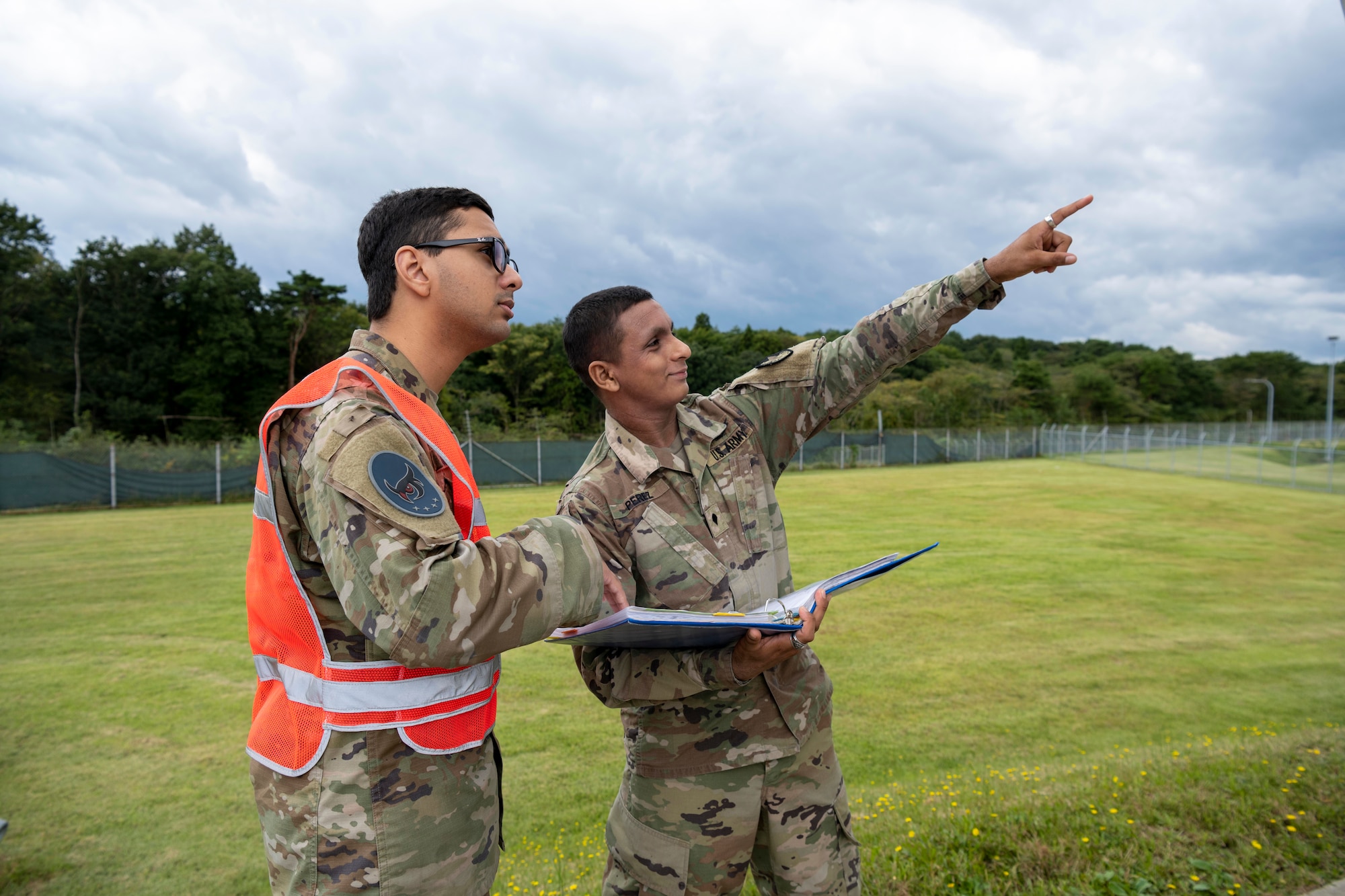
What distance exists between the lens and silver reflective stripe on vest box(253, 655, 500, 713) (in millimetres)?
1419

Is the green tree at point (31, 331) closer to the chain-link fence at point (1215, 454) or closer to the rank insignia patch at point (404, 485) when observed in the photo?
the rank insignia patch at point (404, 485)

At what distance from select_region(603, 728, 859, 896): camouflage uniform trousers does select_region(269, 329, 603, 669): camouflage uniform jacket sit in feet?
3.16

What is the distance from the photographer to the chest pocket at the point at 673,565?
2092 mm

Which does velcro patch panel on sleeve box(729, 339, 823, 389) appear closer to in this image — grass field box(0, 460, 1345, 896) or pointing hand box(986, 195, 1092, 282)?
pointing hand box(986, 195, 1092, 282)

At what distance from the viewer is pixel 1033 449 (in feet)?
136

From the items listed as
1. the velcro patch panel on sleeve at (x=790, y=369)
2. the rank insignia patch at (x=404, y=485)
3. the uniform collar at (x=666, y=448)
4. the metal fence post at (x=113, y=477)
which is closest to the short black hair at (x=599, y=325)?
the uniform collar at (x=666, y=448)

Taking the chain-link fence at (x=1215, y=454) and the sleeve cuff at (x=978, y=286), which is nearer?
the sleeve cuff at (x=978, y=286)

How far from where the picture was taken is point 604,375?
231 cm

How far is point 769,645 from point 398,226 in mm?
1254

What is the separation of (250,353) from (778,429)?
41.9 m

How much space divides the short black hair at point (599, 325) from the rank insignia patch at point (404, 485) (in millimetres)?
1066

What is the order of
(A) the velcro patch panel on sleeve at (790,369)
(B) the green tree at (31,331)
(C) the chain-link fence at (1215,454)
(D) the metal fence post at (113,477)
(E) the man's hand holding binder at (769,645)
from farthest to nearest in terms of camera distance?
(B) the green tree at (31,331)
(C) the chain-link fence at (1215,454)
(D) the metal fence post at (113,477)
(A) the velcro patch panel on sleeve at (790,369)
(E) the man's hand holding binder at (769,645)

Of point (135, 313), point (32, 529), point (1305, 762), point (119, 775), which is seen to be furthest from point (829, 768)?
point (135, 313)

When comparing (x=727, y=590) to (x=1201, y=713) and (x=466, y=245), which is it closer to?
(x=466, y=245)
